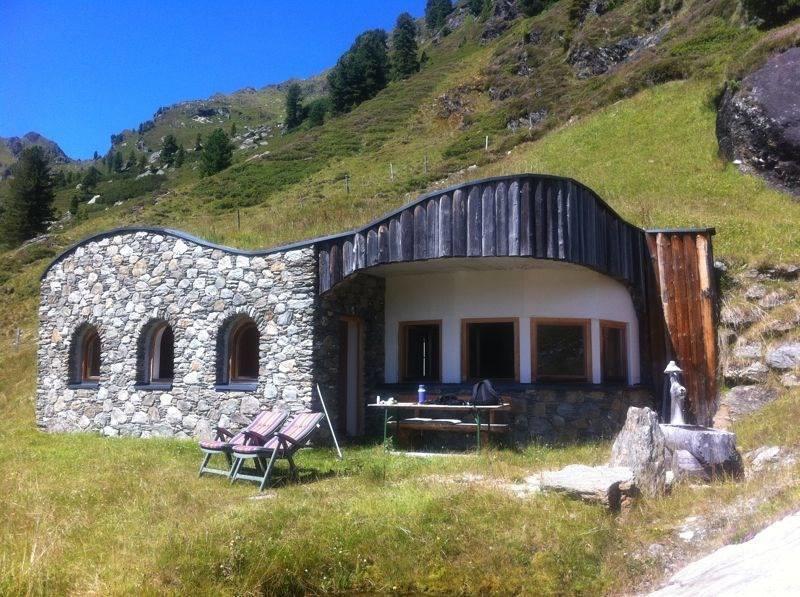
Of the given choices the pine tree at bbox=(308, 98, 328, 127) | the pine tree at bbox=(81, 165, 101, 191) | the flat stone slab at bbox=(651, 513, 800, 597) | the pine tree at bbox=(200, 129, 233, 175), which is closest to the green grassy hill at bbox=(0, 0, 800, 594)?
the flat stone slab at bbox=(651, 513, 800, 597)

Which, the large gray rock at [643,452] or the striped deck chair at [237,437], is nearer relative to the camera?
the large gray rock at [643,452]

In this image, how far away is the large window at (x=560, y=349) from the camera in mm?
11945

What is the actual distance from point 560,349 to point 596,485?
5.42 m

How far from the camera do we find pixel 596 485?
7090 mm

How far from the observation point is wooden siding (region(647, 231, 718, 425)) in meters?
12.2

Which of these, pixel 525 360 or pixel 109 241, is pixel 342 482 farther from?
pixel 109 241

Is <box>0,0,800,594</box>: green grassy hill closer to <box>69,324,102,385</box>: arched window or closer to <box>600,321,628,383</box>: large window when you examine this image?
<box>69,324,102,385</box>: arched window

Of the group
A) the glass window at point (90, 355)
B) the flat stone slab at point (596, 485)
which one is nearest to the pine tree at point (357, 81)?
the glass window at point (90, 355)

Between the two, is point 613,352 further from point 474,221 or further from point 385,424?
point 385,424

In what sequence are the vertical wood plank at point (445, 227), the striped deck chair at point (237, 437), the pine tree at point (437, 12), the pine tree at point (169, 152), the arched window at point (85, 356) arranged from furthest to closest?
the pine tree at point (437, 12)
the pine tree at point (169, 152)
the arched window at point (85, 356)
the vertical wood plank at point (445, 227)
the striped deck chair at point (237, 437)

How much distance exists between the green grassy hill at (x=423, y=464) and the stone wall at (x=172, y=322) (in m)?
0.85

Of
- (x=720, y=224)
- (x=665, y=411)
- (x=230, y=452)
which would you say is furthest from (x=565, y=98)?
(x=230, y=452)

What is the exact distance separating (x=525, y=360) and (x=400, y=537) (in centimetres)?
586

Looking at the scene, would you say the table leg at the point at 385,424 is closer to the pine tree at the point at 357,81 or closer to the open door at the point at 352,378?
the open door at the point at 352,378
